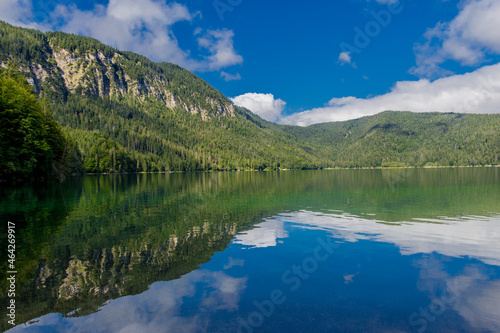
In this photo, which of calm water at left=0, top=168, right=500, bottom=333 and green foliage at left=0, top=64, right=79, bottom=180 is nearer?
calm water at left=0, top=168, right=500, bottom=333

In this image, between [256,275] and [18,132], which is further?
[18,132]

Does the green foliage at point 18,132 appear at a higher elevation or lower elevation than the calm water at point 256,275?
higher

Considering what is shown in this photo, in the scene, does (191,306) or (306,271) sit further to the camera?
(306,271)

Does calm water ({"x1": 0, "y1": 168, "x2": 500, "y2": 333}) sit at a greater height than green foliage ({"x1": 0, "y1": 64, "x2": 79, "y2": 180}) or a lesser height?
lesser

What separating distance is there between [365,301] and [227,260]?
643 centimetres

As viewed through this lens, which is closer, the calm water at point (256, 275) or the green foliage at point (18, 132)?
the calm water at point (256, 275)

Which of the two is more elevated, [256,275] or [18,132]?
[18,132]

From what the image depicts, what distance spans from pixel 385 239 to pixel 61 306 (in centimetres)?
1610

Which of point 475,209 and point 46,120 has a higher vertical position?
point 46,120

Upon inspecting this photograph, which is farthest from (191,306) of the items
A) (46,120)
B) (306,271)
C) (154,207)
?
(46,120)

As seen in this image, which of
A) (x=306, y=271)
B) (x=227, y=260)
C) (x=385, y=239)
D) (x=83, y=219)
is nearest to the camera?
(x=306, y=271)

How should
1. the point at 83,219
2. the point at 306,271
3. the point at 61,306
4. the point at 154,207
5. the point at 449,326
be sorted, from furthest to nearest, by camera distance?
the point at 154,207 → the point at 83,219 → the point at 306,271 → the point at 61,306 → the point at 449,326

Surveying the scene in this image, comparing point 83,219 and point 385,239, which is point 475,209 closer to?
point 385,239

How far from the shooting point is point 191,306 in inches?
359
